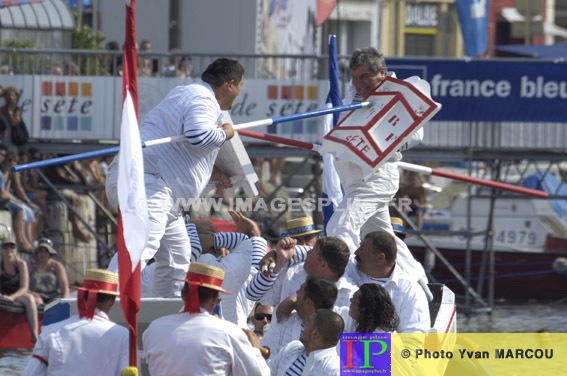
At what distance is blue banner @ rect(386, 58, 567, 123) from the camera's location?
48.0 ft

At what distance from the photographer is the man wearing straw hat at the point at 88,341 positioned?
594 centimetres

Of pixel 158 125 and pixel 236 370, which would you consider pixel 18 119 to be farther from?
pixel 236 370

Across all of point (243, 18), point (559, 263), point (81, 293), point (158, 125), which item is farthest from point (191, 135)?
point (243, 18)

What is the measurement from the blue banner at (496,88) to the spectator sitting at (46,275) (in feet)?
15.3

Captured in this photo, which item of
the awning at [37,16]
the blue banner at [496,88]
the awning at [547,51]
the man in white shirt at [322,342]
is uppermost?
the awning at [37,16]

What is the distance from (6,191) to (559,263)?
8.45 metres

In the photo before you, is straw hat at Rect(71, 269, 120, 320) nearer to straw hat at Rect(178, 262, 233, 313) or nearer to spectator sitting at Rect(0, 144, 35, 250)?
straw hat at Rect(178, 262, 233, 313)

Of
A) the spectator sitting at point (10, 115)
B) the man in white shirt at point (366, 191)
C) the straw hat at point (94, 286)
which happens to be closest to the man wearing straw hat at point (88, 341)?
the straw hat at point (94, 286)

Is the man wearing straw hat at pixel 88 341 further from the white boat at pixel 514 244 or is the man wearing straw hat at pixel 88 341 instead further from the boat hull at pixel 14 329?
the white boat at pixel 514 244

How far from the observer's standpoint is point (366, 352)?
21.1 ft

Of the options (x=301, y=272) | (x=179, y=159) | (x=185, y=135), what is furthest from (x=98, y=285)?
(x=301, y=272)

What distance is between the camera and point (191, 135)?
7410 millimetres

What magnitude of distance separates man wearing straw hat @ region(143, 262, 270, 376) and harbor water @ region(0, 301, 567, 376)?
23.8 feet

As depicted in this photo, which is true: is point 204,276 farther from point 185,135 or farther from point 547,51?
point 547,51
